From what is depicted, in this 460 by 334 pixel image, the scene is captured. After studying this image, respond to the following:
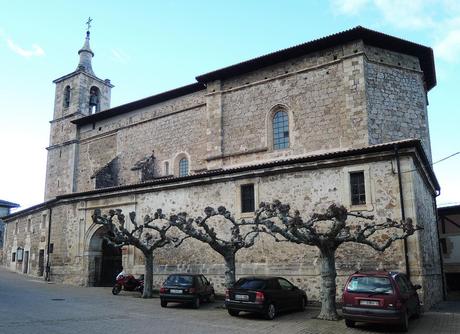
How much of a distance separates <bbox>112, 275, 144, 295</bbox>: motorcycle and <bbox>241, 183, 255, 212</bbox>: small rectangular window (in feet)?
19.6

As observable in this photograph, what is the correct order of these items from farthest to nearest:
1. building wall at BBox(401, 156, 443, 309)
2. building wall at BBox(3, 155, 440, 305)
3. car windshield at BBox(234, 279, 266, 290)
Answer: building wall at BBox(3, 155, 440, 305), building wall at BBox(401, 156, 443, 309), car windshield at BBox(234, 279, 266, 290)

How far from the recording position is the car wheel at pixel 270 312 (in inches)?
459

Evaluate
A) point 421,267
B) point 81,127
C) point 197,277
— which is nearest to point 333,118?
point 421,267

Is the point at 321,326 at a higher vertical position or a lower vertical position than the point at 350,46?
lower

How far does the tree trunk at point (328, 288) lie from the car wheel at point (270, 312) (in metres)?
1.30

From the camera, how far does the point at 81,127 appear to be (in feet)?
107

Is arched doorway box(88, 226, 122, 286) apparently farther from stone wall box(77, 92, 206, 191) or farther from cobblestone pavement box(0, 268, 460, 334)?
cobblestone pavement box(0, 268, 460, 334)

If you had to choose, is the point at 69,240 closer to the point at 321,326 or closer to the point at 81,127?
the point at 81,127

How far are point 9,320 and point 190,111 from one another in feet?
55.7

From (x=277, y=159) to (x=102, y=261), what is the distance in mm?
10915

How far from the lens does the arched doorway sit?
72.0 ft

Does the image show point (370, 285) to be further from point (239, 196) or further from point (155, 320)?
point (239, 196)

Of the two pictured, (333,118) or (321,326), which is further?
(333,118)

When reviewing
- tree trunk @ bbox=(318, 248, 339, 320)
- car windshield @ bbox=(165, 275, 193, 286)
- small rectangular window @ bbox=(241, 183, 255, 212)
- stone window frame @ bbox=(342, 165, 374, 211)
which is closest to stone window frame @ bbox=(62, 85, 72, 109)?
small rectangular window @ bbox=(241, 183, 255, 212)
